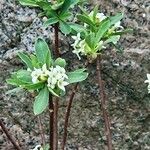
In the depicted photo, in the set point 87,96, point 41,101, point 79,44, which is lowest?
point 87,96

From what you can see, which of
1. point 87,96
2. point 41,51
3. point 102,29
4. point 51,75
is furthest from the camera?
point 87,96

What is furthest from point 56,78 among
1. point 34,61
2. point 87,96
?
point 87,96

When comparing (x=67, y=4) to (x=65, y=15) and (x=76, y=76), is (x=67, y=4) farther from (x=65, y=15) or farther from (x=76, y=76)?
(x=76, y=76)

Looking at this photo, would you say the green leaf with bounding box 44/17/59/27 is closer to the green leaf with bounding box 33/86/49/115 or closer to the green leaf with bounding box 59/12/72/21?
the green leaf with bounding box 59/12/72/21

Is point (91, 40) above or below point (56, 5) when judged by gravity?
below

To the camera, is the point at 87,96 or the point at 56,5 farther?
the point at 87,96

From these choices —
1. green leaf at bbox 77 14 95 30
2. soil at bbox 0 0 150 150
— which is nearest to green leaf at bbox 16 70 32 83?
green leaf at bbox 77 14 95 30

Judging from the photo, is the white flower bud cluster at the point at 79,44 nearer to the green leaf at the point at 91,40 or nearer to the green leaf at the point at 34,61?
the green leaf at the point at 91,40

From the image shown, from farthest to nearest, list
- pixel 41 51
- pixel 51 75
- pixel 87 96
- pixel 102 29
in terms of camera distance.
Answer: pixel 87 96 < pixel 102 29 < pixel 41 51 < pixel 51 75

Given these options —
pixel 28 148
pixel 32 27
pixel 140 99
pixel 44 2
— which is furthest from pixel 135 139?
pixel 44 2

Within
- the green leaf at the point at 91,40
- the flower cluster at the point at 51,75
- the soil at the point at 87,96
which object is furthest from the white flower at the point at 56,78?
the soil at the point at 87,96
